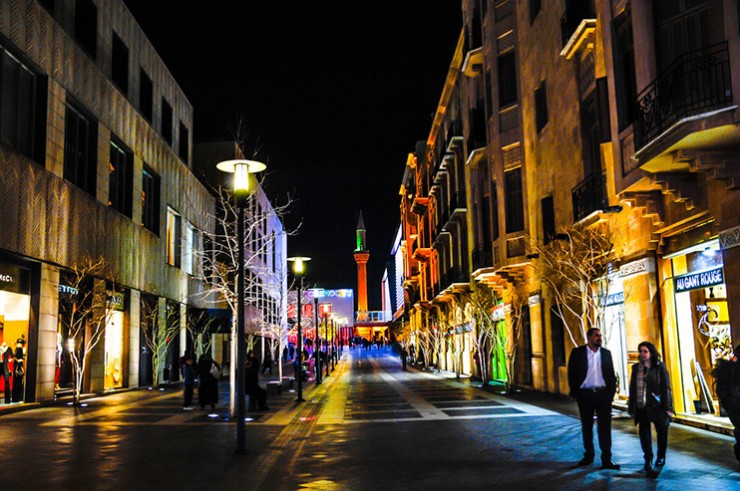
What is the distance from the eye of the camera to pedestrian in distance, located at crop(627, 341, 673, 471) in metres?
9.50

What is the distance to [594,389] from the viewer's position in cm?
990

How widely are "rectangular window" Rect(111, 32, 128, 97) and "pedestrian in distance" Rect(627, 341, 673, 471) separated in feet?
85.6

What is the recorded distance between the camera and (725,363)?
31.9 ft

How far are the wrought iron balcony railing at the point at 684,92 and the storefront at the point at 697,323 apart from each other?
2585mm

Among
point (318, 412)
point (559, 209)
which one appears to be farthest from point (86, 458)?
point (559, 209)

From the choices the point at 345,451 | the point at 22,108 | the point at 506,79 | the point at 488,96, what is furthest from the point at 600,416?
the point at 488,96

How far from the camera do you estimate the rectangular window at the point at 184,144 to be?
138 feet

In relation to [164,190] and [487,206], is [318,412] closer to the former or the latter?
[487,206]

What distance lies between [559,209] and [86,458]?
15650mm

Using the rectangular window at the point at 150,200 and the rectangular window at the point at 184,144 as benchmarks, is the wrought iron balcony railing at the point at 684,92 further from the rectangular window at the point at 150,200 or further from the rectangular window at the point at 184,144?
the rectangular window at the point at 184,144

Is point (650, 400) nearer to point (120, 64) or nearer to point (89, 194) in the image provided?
point (89, 194)

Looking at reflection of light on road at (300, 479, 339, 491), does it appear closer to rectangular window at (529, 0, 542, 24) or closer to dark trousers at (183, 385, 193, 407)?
dark trousers at (183, 385, 193, 407)

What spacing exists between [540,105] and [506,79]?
3.65 m

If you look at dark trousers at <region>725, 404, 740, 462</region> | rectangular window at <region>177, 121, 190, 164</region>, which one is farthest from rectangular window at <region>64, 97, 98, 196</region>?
dark trousers at <region>725, 404, 740, 462</region>
